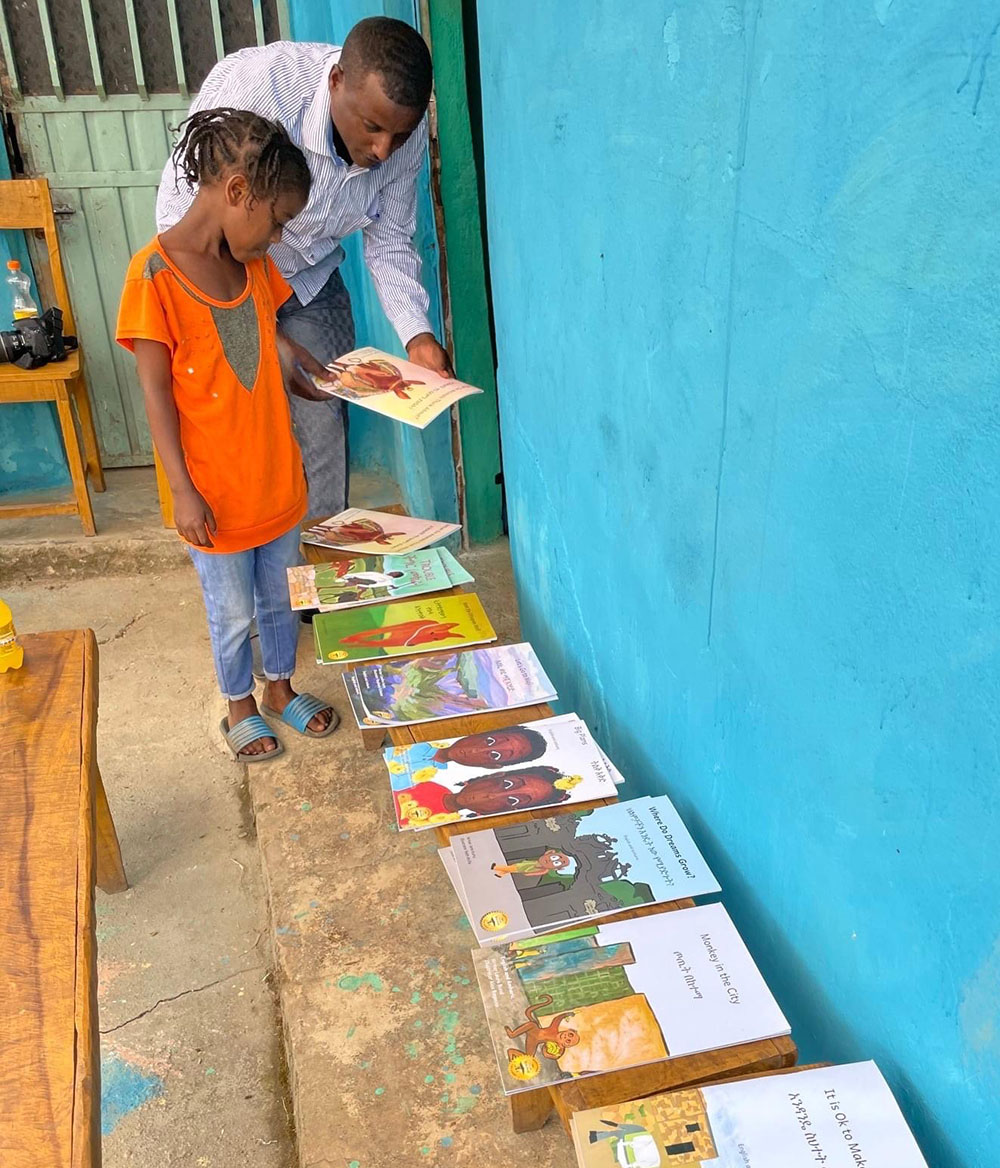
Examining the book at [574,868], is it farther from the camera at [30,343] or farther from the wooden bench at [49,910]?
the camera at [30,343]

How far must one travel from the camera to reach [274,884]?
2.06 m

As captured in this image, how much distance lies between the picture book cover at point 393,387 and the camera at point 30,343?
174cm

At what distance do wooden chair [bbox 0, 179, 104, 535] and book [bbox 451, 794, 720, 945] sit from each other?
2852 millimetres

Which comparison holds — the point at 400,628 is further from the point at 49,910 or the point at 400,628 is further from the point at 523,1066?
the point at 523,1066

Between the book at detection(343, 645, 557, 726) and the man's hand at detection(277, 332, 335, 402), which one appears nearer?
the book at detection(343, 645, 557, 726)

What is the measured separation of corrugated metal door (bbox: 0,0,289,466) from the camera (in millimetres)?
3699

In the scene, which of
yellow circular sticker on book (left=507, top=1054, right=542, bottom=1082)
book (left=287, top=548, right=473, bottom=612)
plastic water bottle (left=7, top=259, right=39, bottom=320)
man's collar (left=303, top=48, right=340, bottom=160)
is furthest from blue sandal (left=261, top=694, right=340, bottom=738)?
plastic water bottle (left=7, top=259, right=39, bottom=320)

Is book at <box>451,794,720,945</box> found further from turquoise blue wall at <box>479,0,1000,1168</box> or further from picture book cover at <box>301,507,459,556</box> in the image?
picture book cover at <box>301,507,459,556</box>

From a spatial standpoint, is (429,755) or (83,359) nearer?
(429,755)

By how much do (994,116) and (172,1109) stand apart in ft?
6.24

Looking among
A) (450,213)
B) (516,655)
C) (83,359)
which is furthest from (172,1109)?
(83,359)

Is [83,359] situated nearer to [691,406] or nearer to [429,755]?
[429,755]

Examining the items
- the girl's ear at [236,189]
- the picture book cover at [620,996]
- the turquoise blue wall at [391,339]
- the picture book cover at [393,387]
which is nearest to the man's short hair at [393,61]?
the girl's ear at [236,189]

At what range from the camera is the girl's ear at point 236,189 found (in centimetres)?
191
